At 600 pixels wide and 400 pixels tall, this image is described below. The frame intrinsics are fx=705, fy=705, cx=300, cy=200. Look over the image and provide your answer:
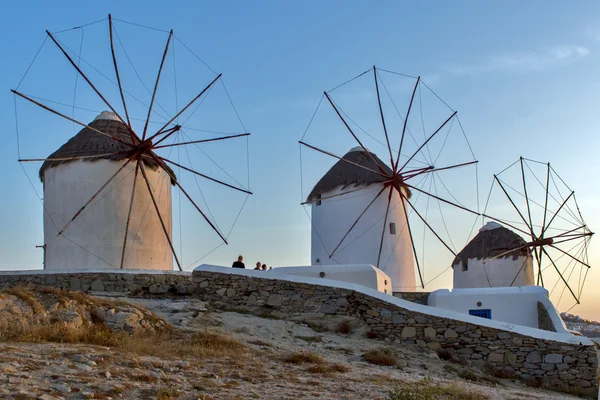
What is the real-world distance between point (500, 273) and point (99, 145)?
15.1 metres

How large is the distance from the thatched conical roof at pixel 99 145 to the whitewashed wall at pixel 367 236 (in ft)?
17.9

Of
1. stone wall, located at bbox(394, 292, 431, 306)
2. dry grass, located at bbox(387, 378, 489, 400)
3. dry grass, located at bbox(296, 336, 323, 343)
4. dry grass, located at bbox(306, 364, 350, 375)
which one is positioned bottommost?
dry grass, located at bbox(387, 378, 489, 400)

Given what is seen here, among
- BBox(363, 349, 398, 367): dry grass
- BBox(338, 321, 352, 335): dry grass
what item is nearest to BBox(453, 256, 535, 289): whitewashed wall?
BBox(338, 321, 352, 335): dry grass

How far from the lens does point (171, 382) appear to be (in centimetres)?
736

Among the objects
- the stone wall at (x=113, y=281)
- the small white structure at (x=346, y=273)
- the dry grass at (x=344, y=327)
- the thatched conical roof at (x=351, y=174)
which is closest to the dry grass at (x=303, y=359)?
the dry grass at (x=344, y=327)

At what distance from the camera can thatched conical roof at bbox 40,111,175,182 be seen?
56.5 feet

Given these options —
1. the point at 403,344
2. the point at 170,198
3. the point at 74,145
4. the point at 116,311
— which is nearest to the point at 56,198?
the point at 74,145

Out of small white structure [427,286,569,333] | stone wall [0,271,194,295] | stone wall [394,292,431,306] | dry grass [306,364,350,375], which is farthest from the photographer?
stone wall [394,292,431,306]

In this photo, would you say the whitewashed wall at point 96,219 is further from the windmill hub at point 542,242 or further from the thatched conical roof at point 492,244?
the windmill hub at point 542,242

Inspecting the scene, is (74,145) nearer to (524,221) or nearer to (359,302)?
(359,302)

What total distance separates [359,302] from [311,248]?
9.75m

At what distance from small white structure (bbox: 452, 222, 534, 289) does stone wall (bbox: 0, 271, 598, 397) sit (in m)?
14.2

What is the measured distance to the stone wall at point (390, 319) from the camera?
36.0ft

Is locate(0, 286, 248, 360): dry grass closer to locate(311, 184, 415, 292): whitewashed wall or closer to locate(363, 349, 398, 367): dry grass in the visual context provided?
locate(363, 349, 398, 367): dry grass
